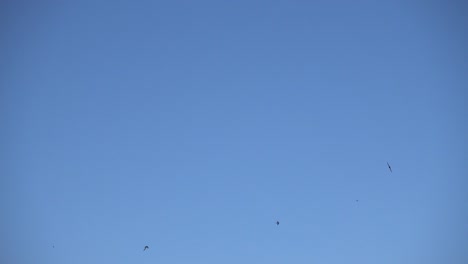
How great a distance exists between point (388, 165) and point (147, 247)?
25890mm

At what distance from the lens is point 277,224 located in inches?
1038

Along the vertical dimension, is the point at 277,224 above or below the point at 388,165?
below

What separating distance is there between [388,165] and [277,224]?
1245cm

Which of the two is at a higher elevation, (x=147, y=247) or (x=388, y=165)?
(x=388, y=165)

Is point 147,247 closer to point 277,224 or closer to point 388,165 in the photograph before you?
point 277,224

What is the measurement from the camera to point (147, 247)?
27641mm

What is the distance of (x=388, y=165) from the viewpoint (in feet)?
86.0

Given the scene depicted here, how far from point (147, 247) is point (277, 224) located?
13.7 meters

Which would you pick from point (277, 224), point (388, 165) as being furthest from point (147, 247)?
point (388, 165)
